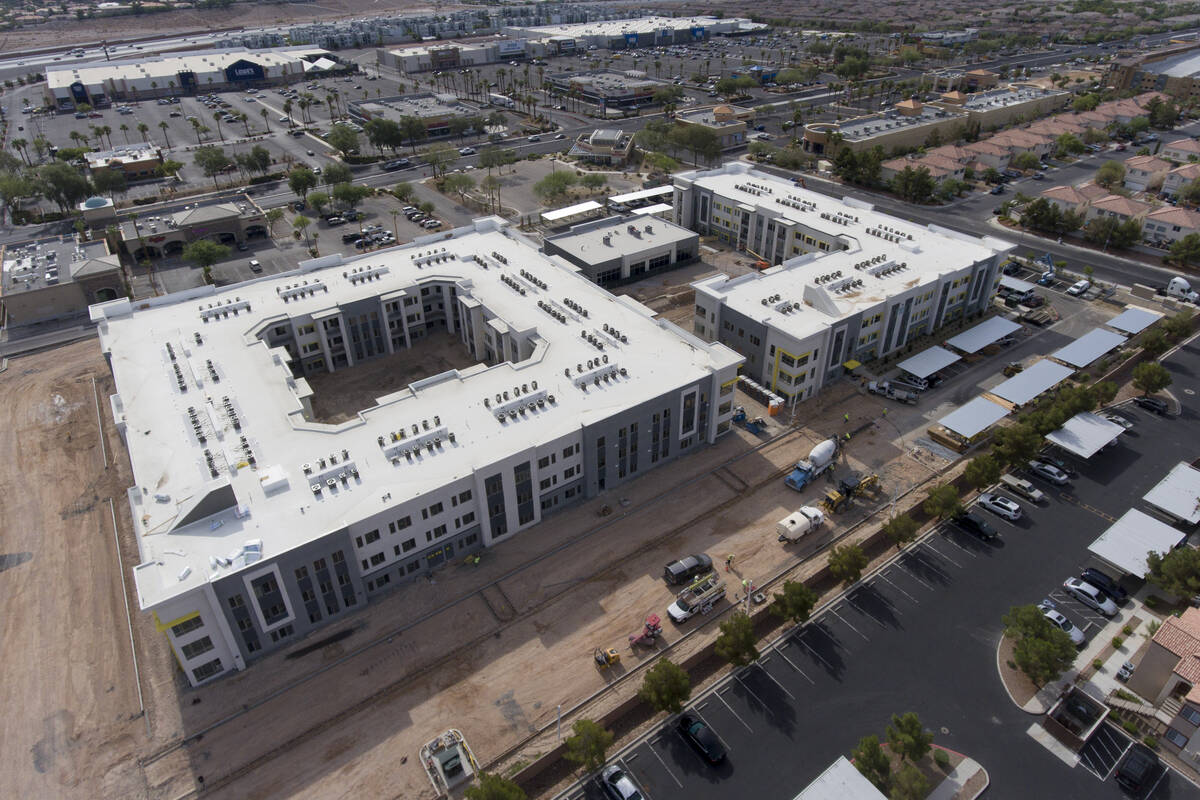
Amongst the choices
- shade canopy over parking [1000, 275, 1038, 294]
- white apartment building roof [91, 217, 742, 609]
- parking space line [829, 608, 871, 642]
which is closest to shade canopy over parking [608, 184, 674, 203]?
white apartment building roof [91, 217, 742, 609]

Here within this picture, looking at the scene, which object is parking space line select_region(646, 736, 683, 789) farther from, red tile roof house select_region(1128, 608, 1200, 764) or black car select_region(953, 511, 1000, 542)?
black car select_region(953, 511, 1000, 542)

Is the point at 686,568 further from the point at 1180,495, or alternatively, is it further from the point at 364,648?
the point at 1180,495

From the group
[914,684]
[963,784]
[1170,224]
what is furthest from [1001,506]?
[1170,224]

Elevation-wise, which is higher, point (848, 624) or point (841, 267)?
point (841, 267)

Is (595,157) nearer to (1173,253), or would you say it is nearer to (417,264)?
(417,264)

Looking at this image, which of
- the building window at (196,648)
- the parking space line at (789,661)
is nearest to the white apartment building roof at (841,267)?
the parking space line at (789,661)

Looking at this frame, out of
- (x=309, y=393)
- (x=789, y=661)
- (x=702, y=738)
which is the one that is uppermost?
(x=309, y=393)
